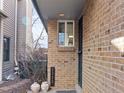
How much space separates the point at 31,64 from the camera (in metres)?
11.0

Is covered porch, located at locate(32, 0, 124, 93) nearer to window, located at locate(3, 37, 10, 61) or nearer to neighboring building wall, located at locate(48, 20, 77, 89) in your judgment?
Result: neighboring building wall, located at locate(48, 20, 77, 89)

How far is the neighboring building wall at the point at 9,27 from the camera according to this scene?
37.8ft

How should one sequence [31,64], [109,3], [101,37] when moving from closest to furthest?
[109,3] < [101,37] < [31,64]

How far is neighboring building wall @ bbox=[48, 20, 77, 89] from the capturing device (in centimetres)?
834

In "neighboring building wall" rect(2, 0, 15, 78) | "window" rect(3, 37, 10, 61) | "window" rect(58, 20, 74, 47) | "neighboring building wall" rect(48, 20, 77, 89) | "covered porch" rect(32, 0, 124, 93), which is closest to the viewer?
"covered porch" rect(32, 0, 124, 93)

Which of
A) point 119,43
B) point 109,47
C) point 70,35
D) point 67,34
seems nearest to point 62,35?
point 67,34

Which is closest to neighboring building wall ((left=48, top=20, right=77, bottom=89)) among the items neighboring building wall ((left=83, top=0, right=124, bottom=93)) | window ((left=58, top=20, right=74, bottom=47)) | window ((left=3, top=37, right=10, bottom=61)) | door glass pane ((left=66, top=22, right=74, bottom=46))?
window ((left=58, top=20, right=74, bottom=47))

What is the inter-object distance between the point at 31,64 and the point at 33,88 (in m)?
2.91

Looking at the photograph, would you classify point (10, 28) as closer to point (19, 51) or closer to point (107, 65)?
point (19, 51)

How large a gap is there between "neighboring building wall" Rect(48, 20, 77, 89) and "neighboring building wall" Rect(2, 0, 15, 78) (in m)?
3.67

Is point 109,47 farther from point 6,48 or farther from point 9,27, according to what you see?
point 9,27

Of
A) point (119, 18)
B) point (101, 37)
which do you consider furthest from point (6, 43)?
point (119, 18)

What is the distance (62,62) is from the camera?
27.6 ft

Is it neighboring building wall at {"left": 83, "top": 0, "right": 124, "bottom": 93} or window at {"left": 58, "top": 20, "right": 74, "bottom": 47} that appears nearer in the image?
neighboring building wall at {"left": 83, "top": 0, "right": 124, "bottom": 93}
